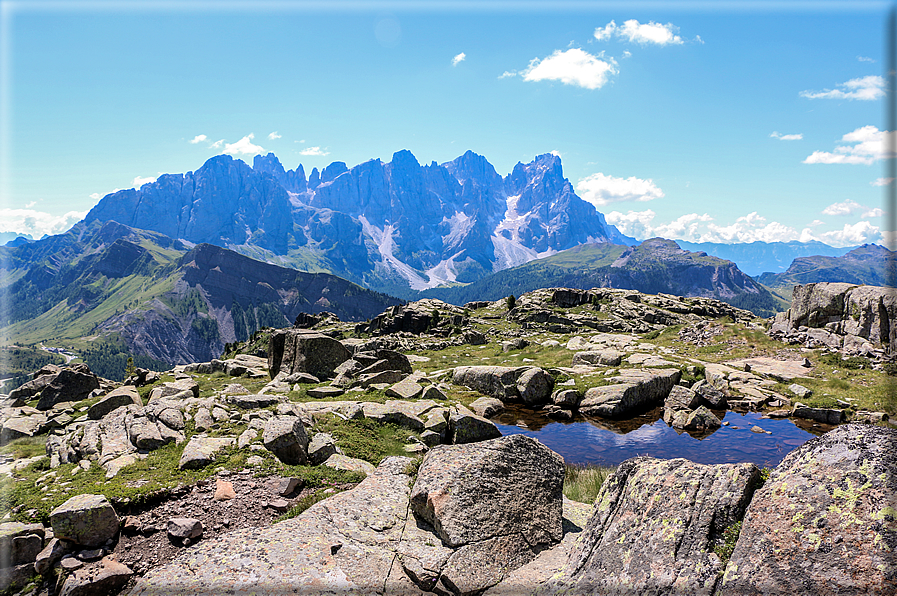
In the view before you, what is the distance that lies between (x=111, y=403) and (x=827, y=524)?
109 feet

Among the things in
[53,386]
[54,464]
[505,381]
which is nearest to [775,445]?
[505,381]

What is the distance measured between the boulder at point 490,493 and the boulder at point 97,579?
290 inches

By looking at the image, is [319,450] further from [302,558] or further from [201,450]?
[302,558]

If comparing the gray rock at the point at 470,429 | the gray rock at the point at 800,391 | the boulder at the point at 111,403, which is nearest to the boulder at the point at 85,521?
the gray rock at the point at 470,429

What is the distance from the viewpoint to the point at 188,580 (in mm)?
9922

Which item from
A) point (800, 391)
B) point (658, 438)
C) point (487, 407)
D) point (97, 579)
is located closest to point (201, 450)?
point (97, 579)

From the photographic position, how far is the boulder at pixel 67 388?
33062 millimetres

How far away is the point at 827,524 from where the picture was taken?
684 cm

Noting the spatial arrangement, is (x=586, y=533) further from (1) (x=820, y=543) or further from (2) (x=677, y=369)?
(2) (x=677, y=369)

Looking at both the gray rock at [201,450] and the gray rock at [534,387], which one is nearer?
the gray rock at [201,450]

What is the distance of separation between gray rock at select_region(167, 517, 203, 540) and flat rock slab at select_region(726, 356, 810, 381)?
153 ft

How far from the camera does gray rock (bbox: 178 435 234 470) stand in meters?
15.7

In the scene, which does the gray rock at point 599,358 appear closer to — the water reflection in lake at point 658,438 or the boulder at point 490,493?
the water reflection in lake at point 658,438

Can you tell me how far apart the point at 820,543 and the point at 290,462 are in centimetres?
1654
